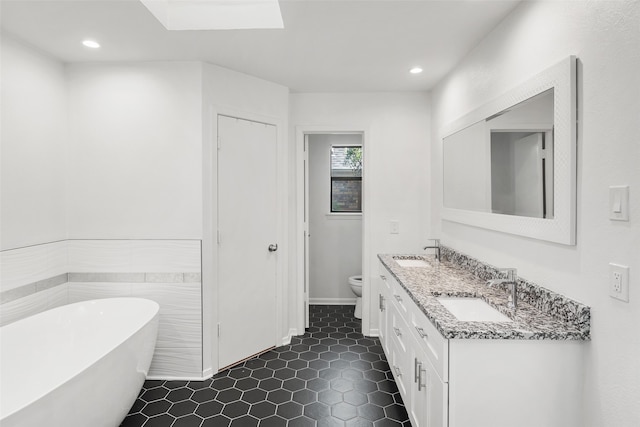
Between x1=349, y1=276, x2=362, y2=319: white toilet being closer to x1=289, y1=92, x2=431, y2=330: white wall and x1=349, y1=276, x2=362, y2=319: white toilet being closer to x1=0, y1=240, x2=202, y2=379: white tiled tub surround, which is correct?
x1=289, y1=92, x2=431, y2=330: white wall

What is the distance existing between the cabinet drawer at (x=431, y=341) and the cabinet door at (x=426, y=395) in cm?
4

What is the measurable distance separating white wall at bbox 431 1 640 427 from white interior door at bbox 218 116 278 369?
2.05 metres

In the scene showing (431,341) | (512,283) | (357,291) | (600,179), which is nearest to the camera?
(600,179)

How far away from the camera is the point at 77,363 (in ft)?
7.44

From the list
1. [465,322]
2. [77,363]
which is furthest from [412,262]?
[77,363]

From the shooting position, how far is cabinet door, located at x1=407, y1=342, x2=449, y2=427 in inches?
57.8

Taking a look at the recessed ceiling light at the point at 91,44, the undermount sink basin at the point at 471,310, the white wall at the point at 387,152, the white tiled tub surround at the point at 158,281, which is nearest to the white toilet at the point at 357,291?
the white wall at the point at 387,152

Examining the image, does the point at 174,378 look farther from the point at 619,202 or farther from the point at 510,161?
the point at 619,202

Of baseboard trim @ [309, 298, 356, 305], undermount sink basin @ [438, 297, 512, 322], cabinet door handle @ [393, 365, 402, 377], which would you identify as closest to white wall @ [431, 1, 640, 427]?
undermount sink basin @ [438, 297, 512, 322]

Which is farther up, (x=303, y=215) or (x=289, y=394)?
(x=303, y=215)

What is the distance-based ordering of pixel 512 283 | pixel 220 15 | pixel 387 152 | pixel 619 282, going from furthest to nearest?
pixel 387 152, pixel 220 15, pixel 512 283, pixel 619 282

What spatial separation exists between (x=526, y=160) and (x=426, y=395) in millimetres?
1248

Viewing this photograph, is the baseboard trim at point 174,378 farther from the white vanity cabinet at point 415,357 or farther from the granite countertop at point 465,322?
the granite countertop at point 465,322

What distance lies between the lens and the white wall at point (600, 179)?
4.02 feet
